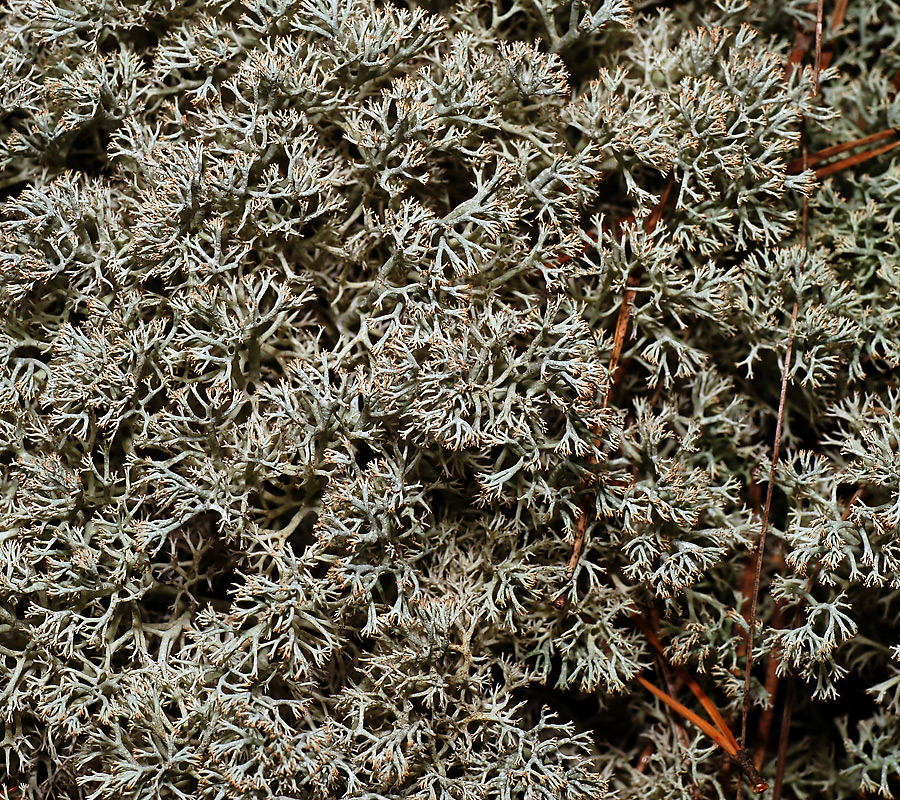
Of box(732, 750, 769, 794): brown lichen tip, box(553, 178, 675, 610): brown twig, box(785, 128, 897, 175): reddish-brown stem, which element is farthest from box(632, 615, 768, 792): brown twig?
box(785, 128, 897, 175): reddish-brown stem

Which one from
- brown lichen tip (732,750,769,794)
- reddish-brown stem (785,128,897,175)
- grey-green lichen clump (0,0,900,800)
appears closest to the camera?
grey-green lichen clump (0,0,900,800)

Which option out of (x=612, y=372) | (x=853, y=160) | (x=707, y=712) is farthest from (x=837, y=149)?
(x=707, y=712)

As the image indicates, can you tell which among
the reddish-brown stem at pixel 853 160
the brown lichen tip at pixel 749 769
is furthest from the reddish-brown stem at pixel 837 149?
the brown lichen tip at pixel 749 769

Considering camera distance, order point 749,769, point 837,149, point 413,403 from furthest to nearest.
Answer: point 837,149, point 749,769, point 413,403

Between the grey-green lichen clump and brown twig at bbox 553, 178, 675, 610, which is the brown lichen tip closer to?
the grey-green lichen clump

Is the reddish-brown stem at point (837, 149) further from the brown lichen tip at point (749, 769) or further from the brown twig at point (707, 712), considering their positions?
the brown lichen tip at point (749, 769)

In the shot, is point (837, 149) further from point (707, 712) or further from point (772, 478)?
point (707, 712)

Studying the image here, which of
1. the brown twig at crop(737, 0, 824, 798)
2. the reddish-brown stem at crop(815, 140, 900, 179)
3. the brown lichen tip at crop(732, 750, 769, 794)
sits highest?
the reddish-brown stem at crop(815, 140, 900, 179)

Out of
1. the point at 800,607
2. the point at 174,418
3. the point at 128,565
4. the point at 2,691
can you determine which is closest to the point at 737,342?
the point at 800,607

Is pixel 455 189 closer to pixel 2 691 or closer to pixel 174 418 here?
pixel 174 418
